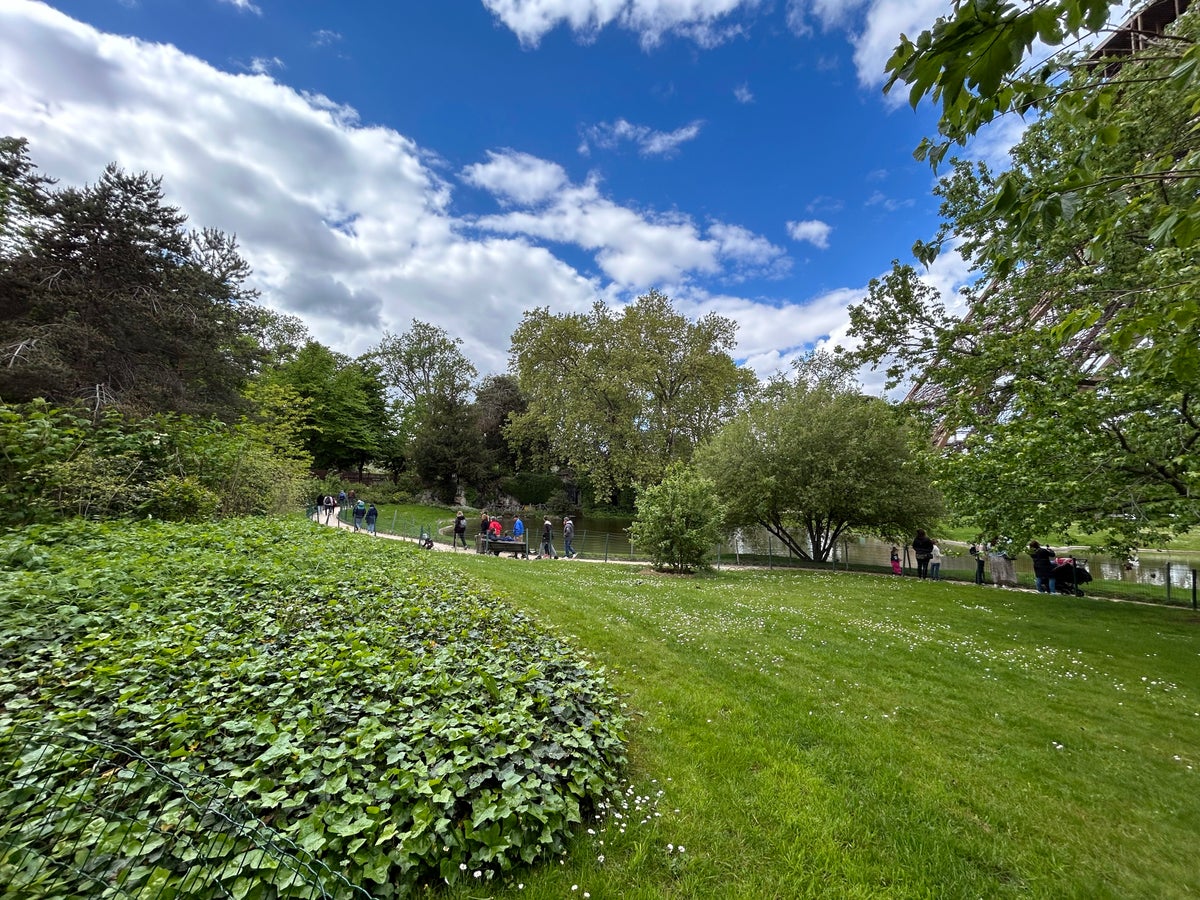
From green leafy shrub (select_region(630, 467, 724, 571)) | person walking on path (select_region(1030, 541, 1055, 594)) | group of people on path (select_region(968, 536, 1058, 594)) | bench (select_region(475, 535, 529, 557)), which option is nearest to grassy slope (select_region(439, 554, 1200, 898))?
group of people on path (select_region(968, 536, 1058, 594))

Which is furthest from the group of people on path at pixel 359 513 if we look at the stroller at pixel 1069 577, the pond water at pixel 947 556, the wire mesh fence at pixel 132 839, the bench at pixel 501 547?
the stroller at pixel 1069 577

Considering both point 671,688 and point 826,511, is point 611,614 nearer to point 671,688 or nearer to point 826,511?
point 671,688

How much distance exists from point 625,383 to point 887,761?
26.8m

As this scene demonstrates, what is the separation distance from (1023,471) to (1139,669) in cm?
365

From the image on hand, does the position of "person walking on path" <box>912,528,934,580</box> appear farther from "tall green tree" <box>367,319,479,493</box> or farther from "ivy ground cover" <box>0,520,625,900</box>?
"tall green tree" <box>367,319,479,493</box>

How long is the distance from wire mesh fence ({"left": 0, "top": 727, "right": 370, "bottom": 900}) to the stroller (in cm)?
1904

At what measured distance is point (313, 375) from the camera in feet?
135

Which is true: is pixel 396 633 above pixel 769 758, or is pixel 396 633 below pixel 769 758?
above

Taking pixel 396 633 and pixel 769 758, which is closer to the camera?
pixel 769 758

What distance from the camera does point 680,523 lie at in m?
14.0

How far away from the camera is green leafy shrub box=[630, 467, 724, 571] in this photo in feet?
45.8

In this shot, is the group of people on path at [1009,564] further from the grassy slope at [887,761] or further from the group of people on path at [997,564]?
the grassy slope at [887,761]

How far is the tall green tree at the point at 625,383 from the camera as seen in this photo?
30.2 meters

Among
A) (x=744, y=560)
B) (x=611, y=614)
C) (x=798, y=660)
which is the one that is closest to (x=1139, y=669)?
(x=798, y=660)
